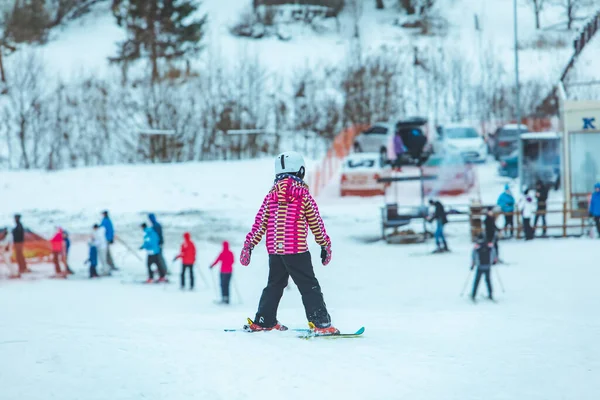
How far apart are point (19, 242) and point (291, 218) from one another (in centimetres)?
1441

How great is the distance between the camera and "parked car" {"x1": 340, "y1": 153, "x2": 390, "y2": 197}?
118ft

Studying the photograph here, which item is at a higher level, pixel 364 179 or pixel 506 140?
pixel 506 140

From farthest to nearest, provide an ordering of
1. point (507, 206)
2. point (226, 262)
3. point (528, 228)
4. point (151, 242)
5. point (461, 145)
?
point (461, 145) < point (507, 206) < point (528, 228) < point (151, 242) < point (226, 262)

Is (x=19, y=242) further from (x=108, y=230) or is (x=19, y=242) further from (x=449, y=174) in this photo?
(x=449, y=174)

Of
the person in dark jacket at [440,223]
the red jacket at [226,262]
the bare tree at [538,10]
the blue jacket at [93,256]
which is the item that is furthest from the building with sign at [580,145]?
the bare tree at [538,10]

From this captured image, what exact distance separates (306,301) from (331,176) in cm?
3286

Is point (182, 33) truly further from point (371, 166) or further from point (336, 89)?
point (371, 166)

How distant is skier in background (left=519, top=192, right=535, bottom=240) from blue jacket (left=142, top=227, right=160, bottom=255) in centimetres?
934

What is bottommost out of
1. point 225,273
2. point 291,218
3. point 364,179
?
point 225,273

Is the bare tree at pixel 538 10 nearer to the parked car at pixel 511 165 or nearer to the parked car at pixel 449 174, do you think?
the parked car at pixel 511 165

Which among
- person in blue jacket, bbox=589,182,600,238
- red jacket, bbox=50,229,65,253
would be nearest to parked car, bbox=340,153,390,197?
person in blue jacket, bbox=589,182,600,238

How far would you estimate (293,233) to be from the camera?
778 cm

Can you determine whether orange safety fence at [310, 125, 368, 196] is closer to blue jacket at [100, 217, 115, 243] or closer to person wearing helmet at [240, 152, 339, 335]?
blue jacket at [100, 217, 115, 243]

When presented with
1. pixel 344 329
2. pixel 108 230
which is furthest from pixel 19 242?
pixel 344 329
